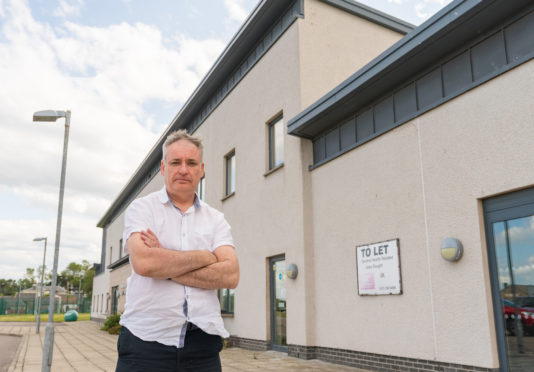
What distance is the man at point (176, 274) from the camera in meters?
2.23

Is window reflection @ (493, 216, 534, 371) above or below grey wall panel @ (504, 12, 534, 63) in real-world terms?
below

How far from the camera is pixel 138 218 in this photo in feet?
8.11

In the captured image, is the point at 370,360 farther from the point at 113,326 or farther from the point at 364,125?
the point at 113,326

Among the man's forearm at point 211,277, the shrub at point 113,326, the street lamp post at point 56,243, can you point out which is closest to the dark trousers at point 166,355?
the man's forearm at point 211,277

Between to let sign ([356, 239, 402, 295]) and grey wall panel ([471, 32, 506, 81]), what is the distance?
297 centimetres

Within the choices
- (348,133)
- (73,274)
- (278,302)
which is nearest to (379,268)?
(348,133)

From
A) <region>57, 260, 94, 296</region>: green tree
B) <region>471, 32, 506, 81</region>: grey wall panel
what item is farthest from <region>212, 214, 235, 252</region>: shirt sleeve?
<region>57, 260, 94, 296</region>: green tree

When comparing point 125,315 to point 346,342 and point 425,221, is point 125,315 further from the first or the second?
point 346,342

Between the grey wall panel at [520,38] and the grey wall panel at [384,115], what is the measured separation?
95.3 inches

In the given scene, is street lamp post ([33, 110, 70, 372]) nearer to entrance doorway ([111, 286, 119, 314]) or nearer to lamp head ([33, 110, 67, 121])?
lamp head ([33, 110, 67, 121])

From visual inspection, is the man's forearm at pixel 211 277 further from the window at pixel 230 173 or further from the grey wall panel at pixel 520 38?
the window at pixel 230 173

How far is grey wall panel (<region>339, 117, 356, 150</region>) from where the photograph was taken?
947 centimetres

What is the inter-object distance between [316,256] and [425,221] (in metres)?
3.41

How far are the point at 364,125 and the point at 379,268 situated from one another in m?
2.80
